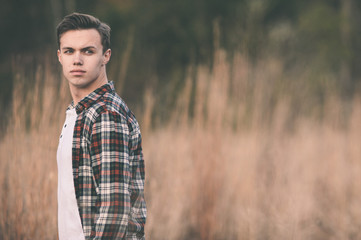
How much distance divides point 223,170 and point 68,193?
203 centimetres

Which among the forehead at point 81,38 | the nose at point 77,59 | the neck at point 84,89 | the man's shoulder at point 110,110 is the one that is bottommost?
the man's shoulder at point 110,110

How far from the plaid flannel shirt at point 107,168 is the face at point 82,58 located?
43 mm

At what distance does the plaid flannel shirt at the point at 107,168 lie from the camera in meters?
1.03

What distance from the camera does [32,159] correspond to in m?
2.05

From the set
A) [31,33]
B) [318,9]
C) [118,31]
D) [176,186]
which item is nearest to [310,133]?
[176,186]

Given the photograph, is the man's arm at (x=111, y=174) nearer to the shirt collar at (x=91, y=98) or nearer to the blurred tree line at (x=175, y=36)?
the shirt collar at (x=91, y=98)

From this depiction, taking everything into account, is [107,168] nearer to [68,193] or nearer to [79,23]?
[68,193]

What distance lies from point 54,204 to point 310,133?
372 centimetres

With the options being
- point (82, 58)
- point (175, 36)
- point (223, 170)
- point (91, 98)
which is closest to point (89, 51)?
point (82, 58)

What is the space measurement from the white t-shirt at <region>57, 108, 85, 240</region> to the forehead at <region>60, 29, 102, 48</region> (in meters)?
0.21

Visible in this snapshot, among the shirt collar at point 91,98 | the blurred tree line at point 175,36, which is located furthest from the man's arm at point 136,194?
the blurred tree line at point 175,36

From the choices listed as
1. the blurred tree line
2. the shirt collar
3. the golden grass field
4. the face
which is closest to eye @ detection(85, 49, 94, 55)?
the face

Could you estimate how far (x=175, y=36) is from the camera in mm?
7184

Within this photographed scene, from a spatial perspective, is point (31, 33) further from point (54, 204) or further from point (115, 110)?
point (115, 110)
